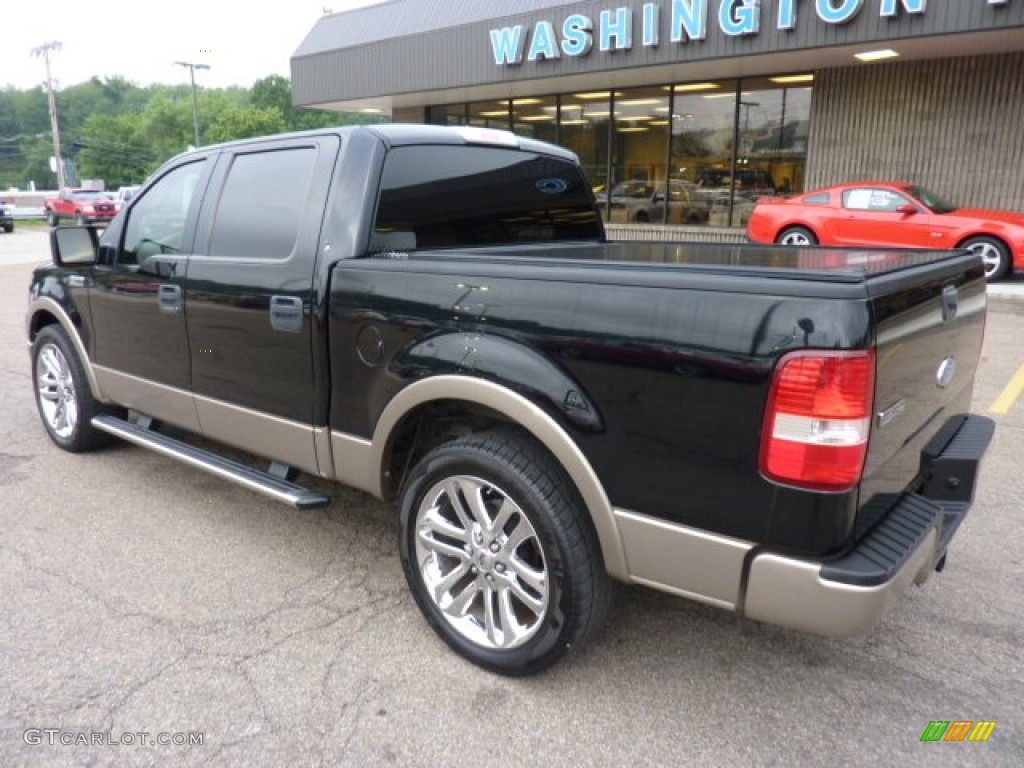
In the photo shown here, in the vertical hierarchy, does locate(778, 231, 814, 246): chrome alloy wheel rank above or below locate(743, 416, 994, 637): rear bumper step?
above

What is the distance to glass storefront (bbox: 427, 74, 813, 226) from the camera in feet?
51.7

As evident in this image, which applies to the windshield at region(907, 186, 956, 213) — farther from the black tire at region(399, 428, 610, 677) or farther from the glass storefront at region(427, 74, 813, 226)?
the black tire at region(399, 428, 610, 677)

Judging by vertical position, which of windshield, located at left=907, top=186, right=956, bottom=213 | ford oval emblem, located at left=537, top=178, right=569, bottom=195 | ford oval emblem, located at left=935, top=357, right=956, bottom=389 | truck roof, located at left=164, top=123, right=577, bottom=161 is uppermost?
truck roof, located at left=164, top=123, right=577, bottom=161

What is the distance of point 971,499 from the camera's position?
8.54 feet

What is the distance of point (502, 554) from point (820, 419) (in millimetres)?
1163

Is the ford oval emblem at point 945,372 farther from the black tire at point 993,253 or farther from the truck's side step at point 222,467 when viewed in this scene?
the black tire at point 993,253

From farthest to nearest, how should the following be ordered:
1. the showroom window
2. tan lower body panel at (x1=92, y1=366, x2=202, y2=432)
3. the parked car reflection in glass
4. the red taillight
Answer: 1. the showroom window
2. the parked car reflection in glass
3. tan lower body panel at (x1=92, y1=366, x2=202, y2=432)
4. the red taillight

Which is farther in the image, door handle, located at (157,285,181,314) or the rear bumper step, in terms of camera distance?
door handle, located at (157,285,181,314)

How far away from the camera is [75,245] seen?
4.49 meters

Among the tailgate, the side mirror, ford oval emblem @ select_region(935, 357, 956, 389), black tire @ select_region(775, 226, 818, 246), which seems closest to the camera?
the tailgate

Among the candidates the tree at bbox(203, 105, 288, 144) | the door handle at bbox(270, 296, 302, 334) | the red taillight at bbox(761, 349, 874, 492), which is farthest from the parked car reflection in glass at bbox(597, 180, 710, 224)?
the tree at bbox(203, 105, 288, 144)

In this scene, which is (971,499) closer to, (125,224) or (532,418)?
(532,418)

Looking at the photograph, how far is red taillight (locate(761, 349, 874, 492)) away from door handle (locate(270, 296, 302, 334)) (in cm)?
191

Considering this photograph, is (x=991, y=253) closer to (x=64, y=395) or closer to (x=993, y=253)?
(x=993, y=253)
